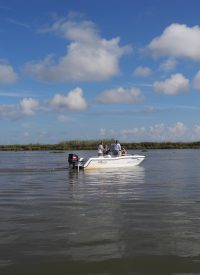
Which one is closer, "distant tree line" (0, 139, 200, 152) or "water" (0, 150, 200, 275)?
"water" (0, 150, 200, 275)

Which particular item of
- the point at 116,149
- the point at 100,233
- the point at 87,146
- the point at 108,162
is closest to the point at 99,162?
the point at 108,162

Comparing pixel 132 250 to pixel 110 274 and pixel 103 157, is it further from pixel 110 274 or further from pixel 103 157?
pixel 103 157

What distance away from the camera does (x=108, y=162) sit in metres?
34.5

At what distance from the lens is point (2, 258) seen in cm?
860

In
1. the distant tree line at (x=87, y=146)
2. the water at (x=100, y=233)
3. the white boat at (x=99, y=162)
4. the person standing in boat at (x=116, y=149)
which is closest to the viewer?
the water at (x=100, y=233)

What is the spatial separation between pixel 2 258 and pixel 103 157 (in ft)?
84.5

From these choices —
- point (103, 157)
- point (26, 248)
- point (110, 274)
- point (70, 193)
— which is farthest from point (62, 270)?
point (103, 157)

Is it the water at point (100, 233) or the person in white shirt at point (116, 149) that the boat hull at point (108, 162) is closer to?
the person in white shirt at point (116, 149)

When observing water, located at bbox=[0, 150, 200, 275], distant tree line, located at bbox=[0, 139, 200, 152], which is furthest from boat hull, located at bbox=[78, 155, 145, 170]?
distant tree line, located at bbox=[0, 139, 200, 152]

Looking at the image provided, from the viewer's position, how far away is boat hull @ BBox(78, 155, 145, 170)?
3341 cm

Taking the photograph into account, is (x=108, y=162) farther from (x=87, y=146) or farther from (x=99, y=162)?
(x=87, y=146)

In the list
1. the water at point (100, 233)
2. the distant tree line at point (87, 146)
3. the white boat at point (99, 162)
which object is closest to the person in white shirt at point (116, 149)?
Result: the white boat at point (99, 162)

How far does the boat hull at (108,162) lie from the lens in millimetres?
33406

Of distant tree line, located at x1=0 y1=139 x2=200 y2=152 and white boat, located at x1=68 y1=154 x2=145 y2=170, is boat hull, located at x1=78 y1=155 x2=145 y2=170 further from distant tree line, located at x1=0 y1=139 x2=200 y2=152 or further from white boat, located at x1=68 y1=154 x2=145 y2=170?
distant tree line, located at x1=0 y1=139 x2=200 y2=152
